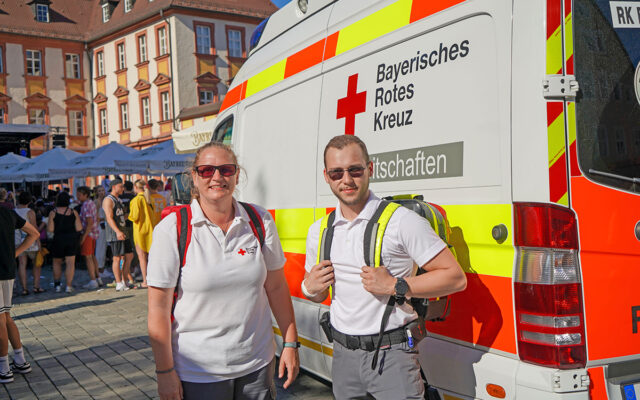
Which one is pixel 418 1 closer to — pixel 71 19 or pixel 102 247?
pixel 102 247

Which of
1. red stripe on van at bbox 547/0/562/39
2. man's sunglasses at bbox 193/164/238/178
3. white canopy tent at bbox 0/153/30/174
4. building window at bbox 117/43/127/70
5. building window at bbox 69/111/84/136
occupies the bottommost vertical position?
man's sunglasses at bbox 193/164/238/178

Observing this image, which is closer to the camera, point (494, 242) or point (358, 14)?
point (494, 242)

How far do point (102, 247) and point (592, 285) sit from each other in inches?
445

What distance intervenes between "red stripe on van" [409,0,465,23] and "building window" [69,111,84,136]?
44671 millimetres

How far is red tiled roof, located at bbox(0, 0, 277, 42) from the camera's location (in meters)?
39.0

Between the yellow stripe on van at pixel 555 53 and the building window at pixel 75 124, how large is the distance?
45.5m

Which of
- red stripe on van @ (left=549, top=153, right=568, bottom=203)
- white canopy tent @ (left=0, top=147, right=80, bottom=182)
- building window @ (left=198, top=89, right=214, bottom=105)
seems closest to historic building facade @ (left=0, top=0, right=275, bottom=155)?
building window @ (left=198, top=89, right=214, bottom=105)

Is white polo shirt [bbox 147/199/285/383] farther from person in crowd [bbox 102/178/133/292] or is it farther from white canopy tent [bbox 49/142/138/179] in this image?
Result: white canopy tent [bbox 49/142/138/179]

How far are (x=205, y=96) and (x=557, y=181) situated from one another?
37232 mm

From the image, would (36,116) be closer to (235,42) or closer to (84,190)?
(235,42)

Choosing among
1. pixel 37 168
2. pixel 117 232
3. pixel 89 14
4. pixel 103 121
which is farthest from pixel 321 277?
pixel 89 14

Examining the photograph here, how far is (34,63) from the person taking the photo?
43.5 metres

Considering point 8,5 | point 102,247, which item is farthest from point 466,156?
point 8,5

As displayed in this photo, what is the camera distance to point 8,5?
44000 mm
